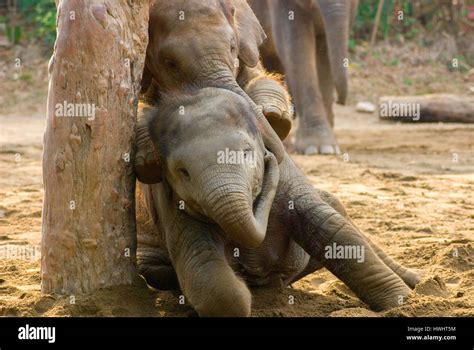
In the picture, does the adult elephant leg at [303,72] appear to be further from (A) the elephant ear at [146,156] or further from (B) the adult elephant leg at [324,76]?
(A) the elephant ear at [146,156]

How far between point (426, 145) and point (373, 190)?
3.08 m

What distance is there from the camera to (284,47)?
11586 mm

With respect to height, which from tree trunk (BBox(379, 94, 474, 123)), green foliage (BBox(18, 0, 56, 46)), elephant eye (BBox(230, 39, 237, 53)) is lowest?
elephant eye (BBox(230, 39, 237, 53))

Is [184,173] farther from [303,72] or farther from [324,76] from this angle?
[324,76]

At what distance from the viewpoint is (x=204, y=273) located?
4543 mm

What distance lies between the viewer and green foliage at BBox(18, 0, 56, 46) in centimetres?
1658

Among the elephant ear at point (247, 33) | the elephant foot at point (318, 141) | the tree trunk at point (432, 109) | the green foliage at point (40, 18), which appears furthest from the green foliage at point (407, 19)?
the elephant ear at point (247, 33)

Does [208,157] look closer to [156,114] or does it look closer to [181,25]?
[156,114]

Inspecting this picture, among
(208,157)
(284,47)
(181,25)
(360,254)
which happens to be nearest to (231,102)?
(208,157)

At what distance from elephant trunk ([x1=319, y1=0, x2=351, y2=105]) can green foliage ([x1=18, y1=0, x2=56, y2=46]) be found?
6.76m

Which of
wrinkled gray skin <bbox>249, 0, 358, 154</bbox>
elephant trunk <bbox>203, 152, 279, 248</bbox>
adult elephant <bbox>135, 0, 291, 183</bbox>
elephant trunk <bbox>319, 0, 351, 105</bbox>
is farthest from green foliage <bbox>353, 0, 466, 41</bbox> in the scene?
elephant trunk <bbox>203, 152, 279, 248</bbox>

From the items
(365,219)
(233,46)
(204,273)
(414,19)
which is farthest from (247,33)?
(414,19)

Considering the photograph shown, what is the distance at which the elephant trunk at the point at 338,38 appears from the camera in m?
10.4

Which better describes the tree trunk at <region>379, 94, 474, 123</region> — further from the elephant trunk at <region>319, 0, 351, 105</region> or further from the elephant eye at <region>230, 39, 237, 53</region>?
the elephant eye at <region>230, 39, 237, 53</region>
